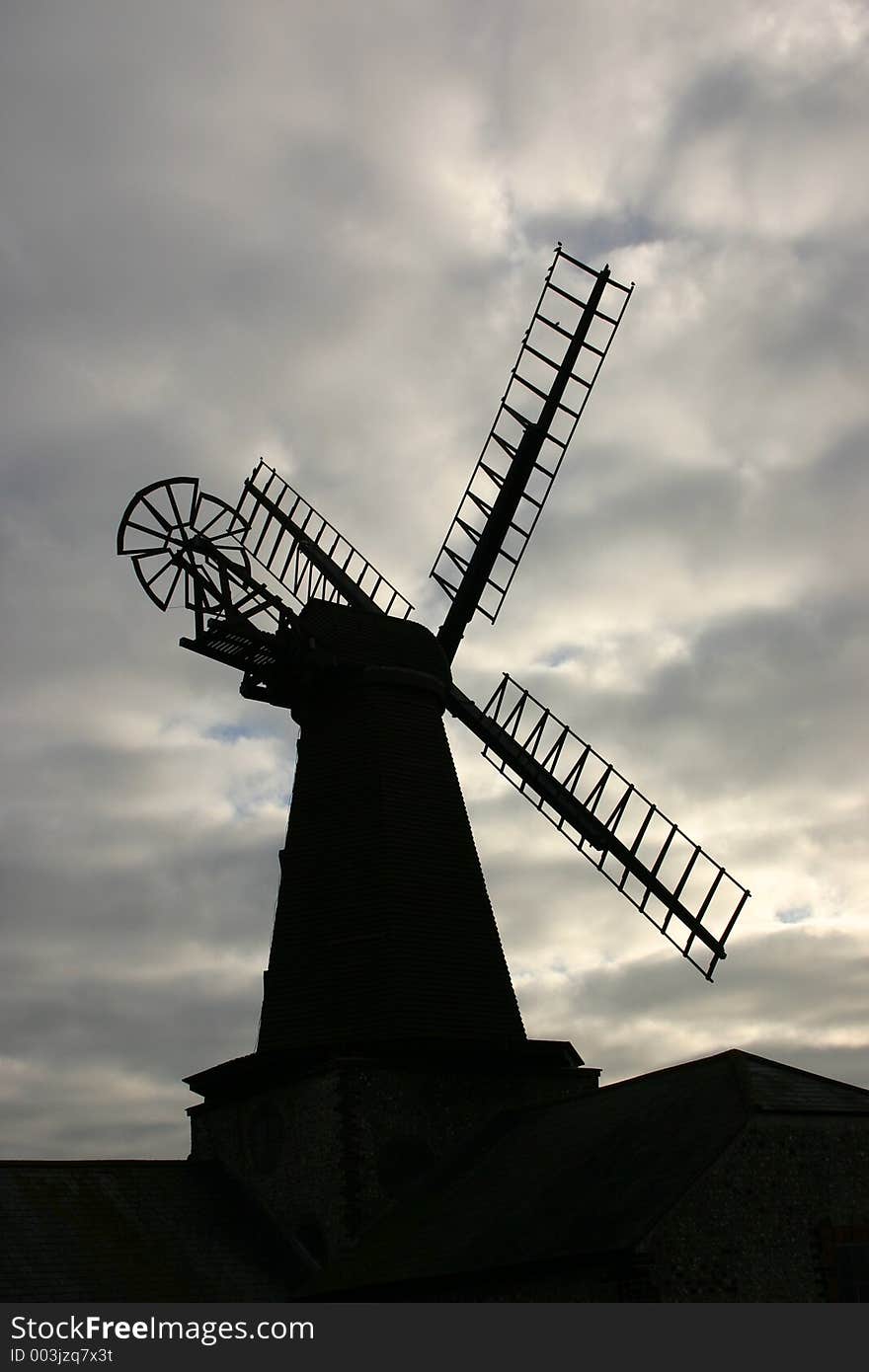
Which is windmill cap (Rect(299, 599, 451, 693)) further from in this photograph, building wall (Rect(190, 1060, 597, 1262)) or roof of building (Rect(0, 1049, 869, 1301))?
roof of building (Rect(0, 1049, 869, 1301))

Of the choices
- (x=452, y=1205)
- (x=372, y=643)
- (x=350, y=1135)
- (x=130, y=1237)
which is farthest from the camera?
(x=372, y=643)

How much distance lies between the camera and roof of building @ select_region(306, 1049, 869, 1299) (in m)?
14.3

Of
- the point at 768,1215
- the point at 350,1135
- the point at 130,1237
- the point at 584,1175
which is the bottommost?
the point at 768,1215

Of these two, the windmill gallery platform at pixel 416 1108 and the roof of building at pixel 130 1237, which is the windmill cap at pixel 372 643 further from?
the roof of building at pixel 130 1237

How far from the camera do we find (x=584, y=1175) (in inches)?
622

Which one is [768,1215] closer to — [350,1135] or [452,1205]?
[452,1205]

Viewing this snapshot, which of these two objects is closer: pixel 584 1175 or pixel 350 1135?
pixel 584 1175

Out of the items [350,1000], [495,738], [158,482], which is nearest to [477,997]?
[350,1000]

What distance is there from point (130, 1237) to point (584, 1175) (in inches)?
248

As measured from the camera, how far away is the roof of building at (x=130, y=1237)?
54.2 feet

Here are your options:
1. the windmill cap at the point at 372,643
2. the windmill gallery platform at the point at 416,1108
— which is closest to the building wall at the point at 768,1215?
the windmill gallery platform at the point at 416,1108

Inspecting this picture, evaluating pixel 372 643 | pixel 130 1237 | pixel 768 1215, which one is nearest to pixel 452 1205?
pixel 130 1237

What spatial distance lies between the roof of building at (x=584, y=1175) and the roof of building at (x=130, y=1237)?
144 cm
